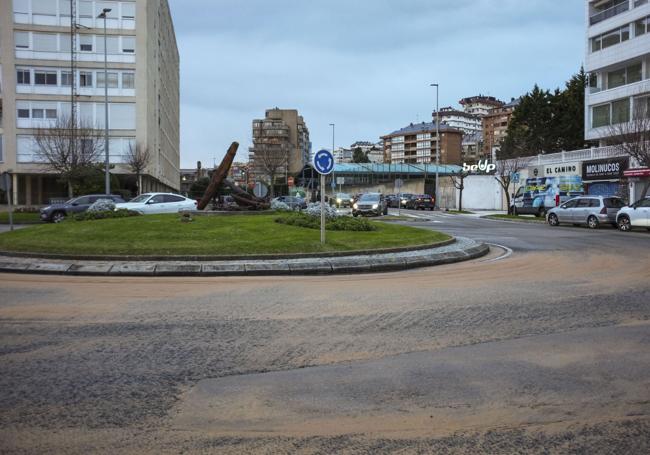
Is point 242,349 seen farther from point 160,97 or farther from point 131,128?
point 160,97

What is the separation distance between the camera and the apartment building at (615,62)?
40594 mm

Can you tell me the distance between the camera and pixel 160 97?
215 ft

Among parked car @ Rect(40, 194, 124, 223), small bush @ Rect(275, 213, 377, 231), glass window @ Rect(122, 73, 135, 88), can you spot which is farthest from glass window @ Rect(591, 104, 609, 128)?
glass window @ Rect(122, 73, 135, 88)

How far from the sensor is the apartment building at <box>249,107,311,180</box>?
75125 millimetres

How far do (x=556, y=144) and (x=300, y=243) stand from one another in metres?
57.8

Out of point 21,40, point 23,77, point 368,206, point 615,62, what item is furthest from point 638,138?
point 21,40

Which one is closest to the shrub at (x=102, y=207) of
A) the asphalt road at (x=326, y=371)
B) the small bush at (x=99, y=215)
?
the small bush at (x=99, y=215)

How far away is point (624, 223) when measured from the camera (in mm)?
26703

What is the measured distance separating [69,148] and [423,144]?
12982 cm

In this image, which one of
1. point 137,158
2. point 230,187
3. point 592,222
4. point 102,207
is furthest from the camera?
point 137,158

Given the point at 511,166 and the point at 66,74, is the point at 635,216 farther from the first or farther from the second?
the point at 66,74

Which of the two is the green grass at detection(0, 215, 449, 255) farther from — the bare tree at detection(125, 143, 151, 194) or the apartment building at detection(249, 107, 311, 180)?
the apartment building at detection(249, 107, 311, 180)

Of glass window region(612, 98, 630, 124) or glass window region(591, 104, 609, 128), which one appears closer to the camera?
glass window region(612, 98, 630, 124)

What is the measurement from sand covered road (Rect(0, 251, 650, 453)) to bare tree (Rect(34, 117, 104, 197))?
32199 millimetres
